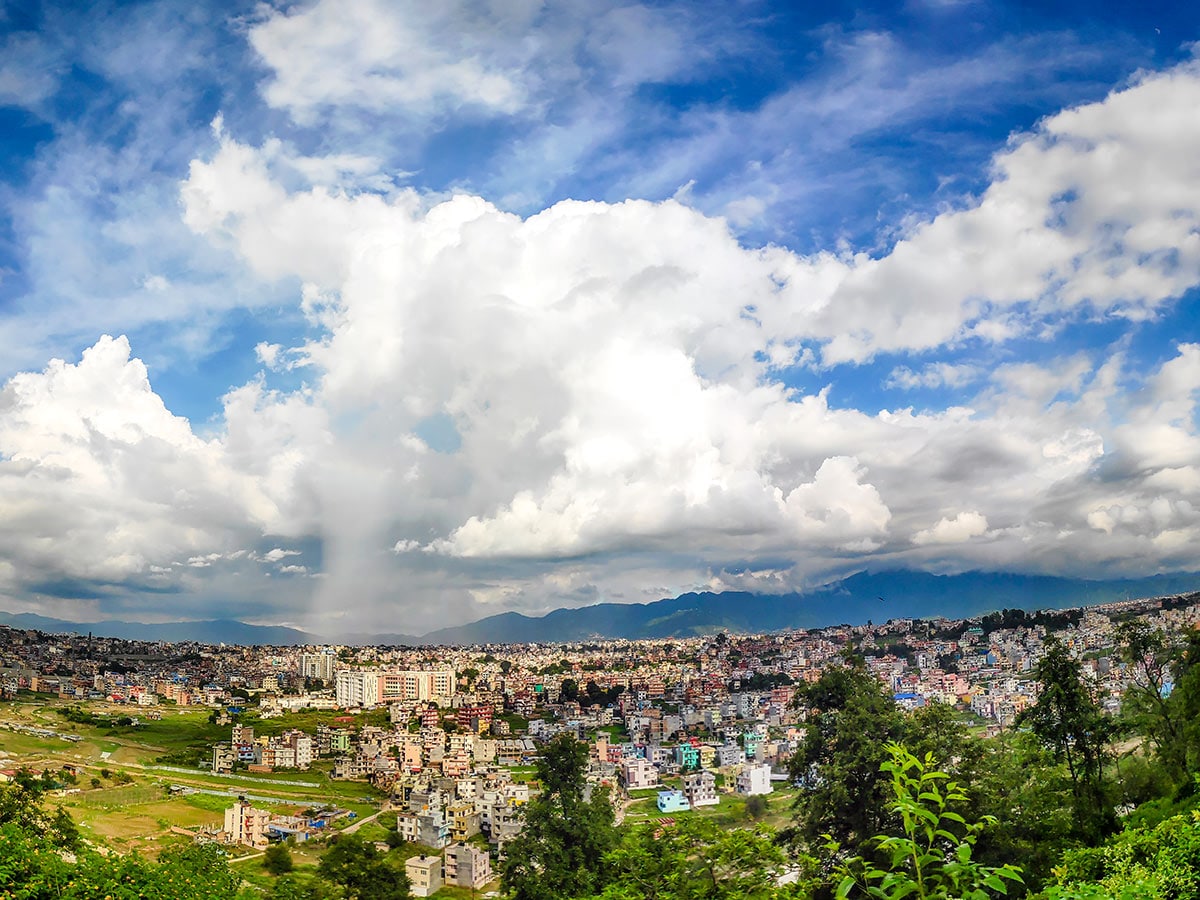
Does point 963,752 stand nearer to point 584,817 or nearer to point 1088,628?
point 584,817

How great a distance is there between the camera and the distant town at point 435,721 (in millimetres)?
46344

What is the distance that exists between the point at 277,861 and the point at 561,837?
26.4 m

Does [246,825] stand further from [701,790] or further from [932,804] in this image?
[932,804]

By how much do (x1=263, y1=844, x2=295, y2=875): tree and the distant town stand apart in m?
2.84

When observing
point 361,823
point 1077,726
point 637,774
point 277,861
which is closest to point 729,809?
point 637,774

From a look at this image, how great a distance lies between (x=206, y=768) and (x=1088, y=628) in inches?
3716

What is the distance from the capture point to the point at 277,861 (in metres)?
38.6

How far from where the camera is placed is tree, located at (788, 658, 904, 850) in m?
13.3

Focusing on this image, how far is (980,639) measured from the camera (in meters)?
108

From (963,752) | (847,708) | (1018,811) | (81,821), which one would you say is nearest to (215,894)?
(847,708)

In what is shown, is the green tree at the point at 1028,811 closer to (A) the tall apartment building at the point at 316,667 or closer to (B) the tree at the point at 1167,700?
(B) the tree at the point at 1167,700

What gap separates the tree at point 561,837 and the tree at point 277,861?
24373 millimetres

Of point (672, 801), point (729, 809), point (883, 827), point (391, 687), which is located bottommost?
point (672, 801)

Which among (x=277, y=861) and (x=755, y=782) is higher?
(x=277, y=861)
